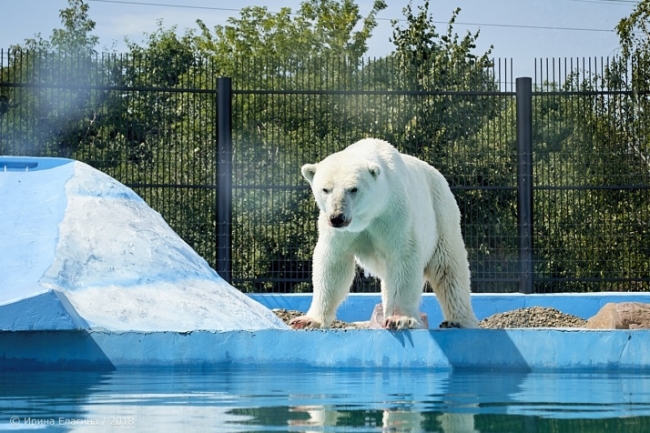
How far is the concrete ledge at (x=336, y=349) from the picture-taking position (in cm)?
572

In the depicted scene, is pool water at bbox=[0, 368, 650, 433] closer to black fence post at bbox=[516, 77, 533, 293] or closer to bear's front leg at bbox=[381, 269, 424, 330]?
bear's front leg at bbox=[381, 269, 424, 330]

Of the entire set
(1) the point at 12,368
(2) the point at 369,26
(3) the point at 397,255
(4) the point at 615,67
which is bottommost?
(1) the point at 12,368

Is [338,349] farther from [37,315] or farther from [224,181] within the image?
[224,181]

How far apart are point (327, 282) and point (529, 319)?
360 cm

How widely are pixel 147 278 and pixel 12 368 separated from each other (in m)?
1.51

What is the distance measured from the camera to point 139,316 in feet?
21.8

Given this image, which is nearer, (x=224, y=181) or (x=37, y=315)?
(x=37, y=315)

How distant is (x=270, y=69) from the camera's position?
11.2 metres

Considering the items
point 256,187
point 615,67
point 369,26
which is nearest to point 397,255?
point 256,187

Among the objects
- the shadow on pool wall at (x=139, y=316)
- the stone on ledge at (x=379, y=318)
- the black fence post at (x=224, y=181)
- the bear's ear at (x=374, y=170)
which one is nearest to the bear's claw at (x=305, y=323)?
the shadow on pool wall at (x=139, y=316)

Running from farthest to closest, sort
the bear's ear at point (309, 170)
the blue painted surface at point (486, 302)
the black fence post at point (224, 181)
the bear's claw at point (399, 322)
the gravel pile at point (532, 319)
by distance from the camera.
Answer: the black fence post at point (224, 181)
the blue painted surface at point (486, 302)
the gravel pile at point (532, 319)
the bear's ear at point (309, 170)
the bear's claw at point (399, 322)

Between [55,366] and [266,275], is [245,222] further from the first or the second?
[55,366]

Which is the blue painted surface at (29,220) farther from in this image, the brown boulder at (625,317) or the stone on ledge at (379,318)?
the brown boulder at (625,317)

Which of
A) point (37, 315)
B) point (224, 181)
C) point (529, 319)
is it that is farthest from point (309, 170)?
point (224, 181)
